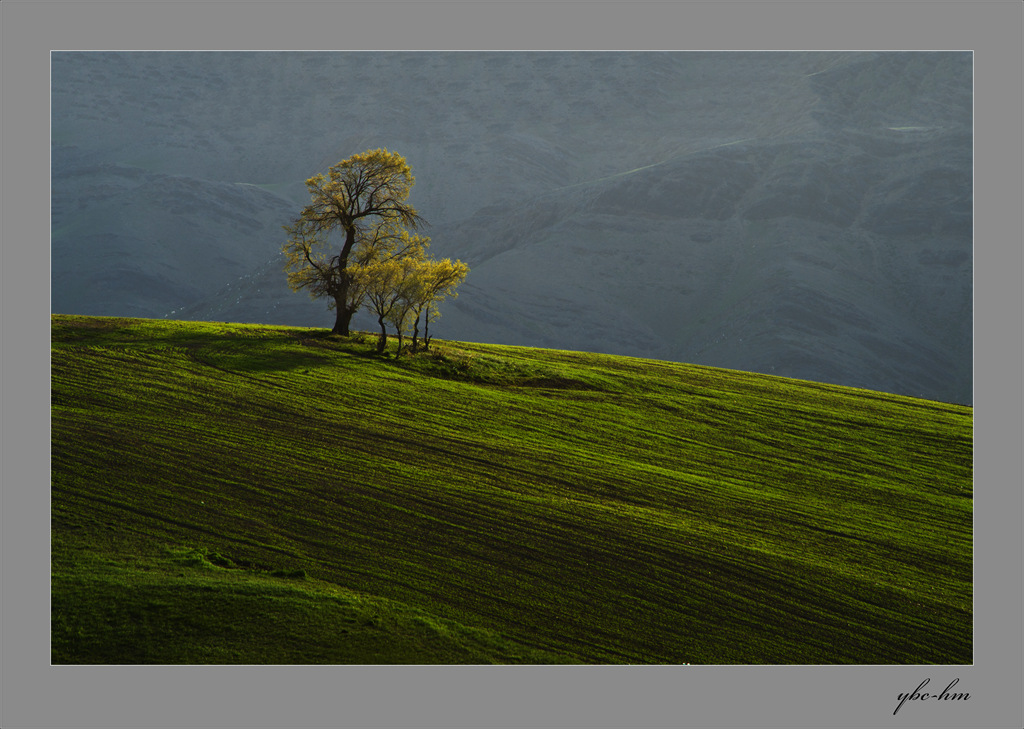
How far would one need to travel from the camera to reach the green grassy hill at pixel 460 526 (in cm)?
2400

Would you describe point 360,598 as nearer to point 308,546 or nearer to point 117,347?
point 308,546

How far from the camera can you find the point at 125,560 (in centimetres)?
2556

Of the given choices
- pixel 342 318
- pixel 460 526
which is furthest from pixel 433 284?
pixel 460 526

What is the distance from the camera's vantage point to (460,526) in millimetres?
29844

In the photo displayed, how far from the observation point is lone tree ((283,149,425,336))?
58.8m

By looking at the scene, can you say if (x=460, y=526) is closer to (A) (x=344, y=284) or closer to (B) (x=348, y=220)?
(A) (x=344, y=284)

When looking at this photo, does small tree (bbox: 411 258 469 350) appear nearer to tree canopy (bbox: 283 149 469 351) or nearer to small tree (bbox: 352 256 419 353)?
tree canopy (bbox: 283 149 469 351)

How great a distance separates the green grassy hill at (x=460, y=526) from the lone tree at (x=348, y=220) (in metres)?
9.70

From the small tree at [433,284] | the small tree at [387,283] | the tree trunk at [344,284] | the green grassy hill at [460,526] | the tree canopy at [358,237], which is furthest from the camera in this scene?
the tree trunk at [344,284]

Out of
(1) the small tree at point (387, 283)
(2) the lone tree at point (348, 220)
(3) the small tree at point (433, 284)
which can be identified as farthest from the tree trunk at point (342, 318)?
(3) the small tree at point (433, 284)

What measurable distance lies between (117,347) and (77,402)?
41.1ft

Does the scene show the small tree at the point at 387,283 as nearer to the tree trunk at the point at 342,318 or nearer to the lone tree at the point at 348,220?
the lone tree at the point at 348,220

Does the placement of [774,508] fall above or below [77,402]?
below

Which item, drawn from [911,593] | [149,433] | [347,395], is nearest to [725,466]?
[911,593]
